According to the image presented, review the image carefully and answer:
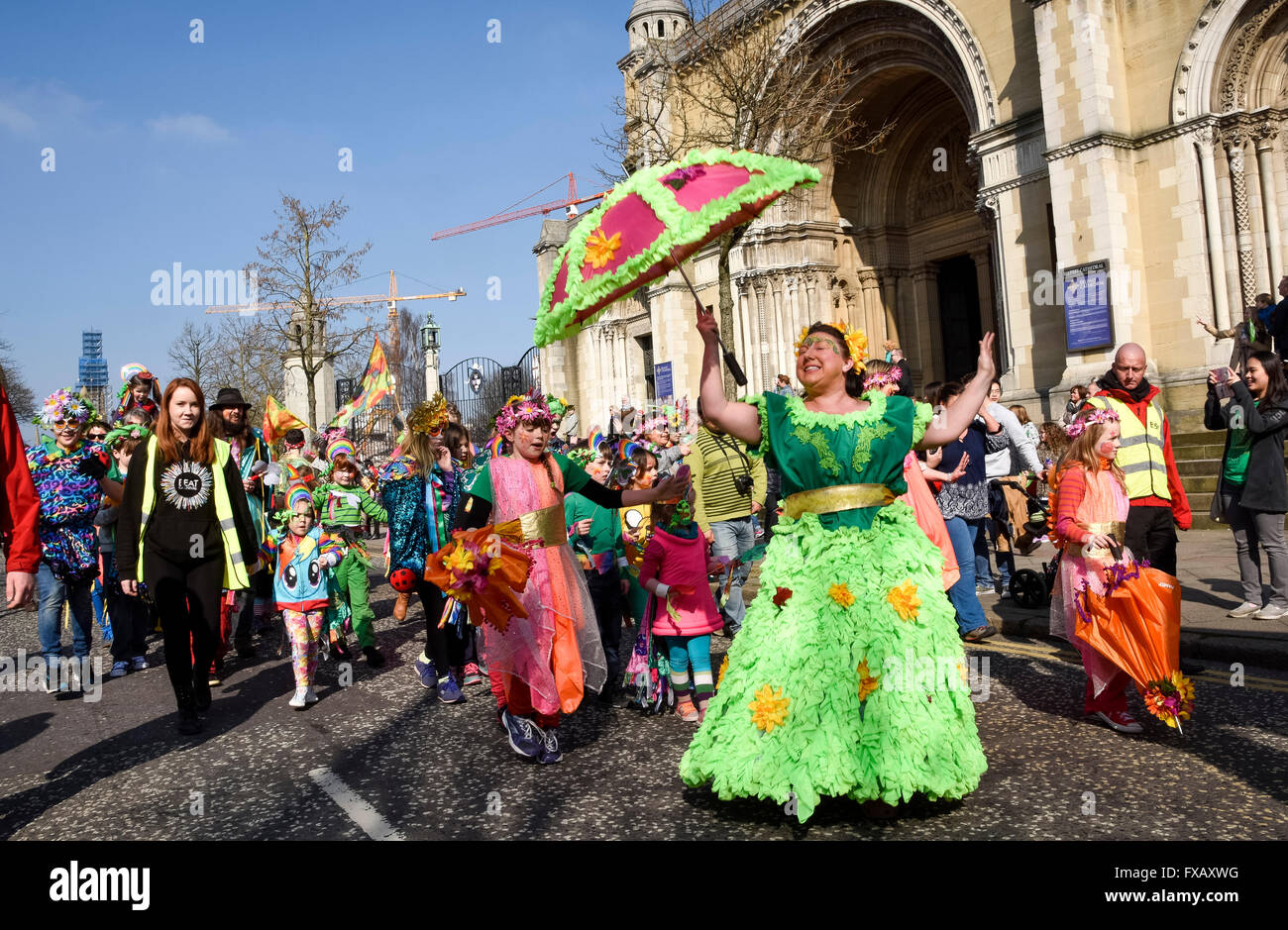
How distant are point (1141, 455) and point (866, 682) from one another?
10.2 feet

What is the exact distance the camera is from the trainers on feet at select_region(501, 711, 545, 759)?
4805 millimetres

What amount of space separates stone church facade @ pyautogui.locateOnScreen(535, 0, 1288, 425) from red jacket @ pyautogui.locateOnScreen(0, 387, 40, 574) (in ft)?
43.3

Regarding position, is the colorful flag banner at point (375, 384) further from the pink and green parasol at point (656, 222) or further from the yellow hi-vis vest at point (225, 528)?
the pink and green parasol at point (656, 222)

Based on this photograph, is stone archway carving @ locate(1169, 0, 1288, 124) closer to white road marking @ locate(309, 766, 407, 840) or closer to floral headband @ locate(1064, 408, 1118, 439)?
floral headband @ locate(1064, 408, 1118, 439)

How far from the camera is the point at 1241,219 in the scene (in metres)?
14.2

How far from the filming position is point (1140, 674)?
15.1ft

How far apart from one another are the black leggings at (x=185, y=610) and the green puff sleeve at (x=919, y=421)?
443cm

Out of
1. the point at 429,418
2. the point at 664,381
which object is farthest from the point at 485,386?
the point at 429,418

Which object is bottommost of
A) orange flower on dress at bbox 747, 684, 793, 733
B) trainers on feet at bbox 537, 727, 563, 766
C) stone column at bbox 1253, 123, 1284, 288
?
trainers on feet at bbox 537, 727, 563, 766

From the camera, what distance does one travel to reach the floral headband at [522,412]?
5133mm

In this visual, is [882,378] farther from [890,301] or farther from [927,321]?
[927,321]

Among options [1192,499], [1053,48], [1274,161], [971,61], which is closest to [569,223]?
[971,61]

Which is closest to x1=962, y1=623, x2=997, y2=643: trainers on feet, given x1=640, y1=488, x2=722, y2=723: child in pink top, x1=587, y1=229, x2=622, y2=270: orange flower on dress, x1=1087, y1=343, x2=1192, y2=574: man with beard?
x1=1087, y1=343, x2=1192, y2=574: man with beard

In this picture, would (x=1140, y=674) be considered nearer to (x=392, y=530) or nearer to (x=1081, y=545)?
(x=1081, y=545)
